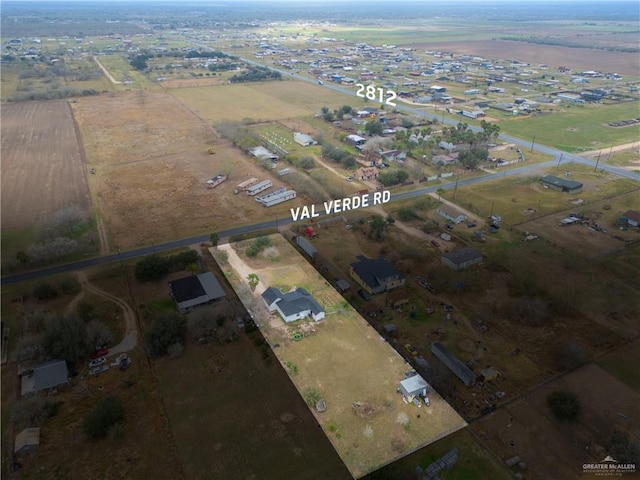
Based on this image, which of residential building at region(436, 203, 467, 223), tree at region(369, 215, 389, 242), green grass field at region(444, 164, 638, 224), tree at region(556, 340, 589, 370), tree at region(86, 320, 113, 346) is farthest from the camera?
green grass field at region(444, 164, 638, 224)

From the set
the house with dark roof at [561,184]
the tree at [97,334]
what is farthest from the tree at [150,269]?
the house with dark roof at [561,184]

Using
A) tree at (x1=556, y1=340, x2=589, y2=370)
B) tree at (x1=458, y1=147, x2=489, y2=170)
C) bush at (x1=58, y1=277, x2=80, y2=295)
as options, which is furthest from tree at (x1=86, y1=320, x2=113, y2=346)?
tree at (x1=458, y1=147, x2=489, y2=170)

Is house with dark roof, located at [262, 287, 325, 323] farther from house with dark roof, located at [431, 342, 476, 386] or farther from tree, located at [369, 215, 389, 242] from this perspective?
tree, located at [369, 215, 389, 242]

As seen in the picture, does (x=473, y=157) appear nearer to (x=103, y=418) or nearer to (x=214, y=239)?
(x=214, y=239)

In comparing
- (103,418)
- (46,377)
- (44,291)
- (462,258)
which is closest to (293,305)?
(103,418)

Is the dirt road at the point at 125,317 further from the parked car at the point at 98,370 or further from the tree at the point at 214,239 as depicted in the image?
the tree at the point at 214,239

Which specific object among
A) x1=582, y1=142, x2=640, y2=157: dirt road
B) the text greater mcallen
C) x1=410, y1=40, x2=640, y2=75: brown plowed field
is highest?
x1=410, y1=40, x2=640, y2=75: brown plowed field

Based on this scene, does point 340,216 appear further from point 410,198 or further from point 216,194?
point 216,194
